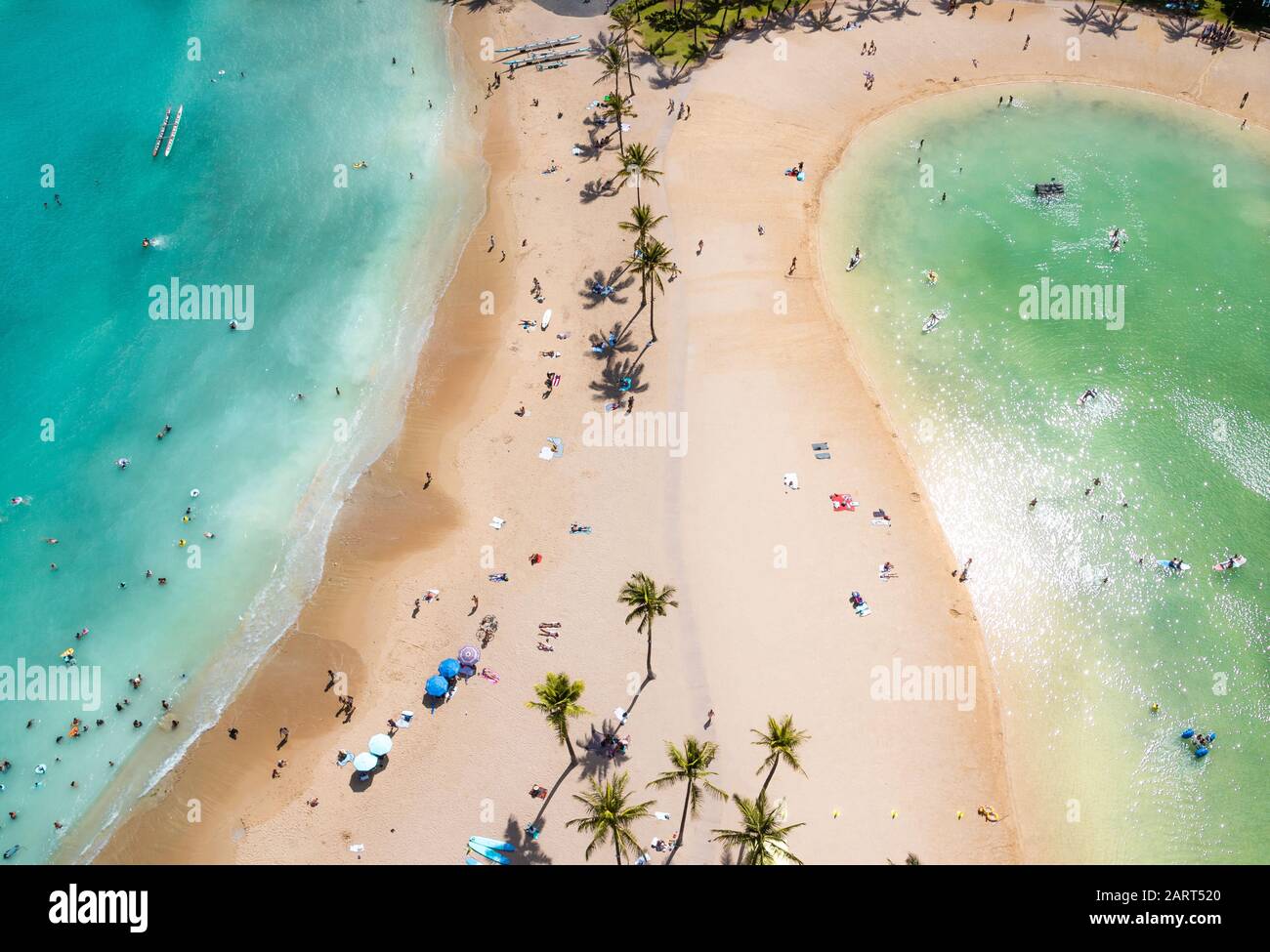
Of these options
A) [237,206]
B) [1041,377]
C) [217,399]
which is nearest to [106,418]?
[217,399]

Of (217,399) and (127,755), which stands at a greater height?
(217,399)

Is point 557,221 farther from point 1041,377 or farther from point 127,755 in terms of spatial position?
point 127,755

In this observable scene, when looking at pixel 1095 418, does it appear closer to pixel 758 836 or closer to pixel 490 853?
pixel 758 836

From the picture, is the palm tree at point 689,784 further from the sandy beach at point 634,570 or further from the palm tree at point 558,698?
the palm tree at point 558,698

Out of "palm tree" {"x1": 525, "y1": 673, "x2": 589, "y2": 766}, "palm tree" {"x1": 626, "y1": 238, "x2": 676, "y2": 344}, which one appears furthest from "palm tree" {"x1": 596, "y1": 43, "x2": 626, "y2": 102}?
"palm tree" {"x1": 525, "y1": 673, "x2": 589, "y2": 766}

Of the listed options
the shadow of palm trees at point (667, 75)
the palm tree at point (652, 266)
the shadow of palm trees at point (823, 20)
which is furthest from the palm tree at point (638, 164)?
the shadow of palm trees at point (823, 20)
